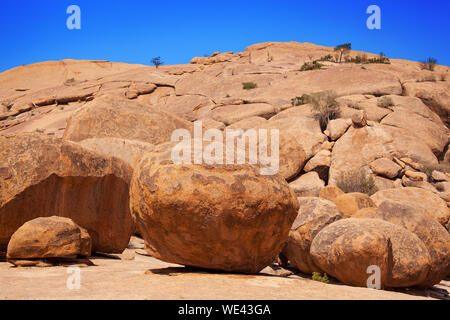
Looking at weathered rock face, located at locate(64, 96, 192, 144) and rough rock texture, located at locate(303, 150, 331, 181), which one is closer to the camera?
weathered rock face, located at locate(64, 96, 192, 144)

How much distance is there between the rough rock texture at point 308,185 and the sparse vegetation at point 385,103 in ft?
19.0

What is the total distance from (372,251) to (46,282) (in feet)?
14.6

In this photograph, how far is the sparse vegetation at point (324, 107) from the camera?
56.3ft

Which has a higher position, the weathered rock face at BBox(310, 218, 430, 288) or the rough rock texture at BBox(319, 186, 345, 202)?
the rough rock texture at BBox(319, 186, 345, 202)

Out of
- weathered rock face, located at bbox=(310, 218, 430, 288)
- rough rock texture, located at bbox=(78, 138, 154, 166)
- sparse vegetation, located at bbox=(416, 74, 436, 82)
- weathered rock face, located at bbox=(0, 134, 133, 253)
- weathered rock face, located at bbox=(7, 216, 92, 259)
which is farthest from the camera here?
sparse vegetation, located at bbox=(416, 74, 436, 82)

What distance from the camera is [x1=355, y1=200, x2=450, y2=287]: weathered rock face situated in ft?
24.9

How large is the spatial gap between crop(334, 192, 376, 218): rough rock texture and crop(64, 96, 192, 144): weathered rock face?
5.41m

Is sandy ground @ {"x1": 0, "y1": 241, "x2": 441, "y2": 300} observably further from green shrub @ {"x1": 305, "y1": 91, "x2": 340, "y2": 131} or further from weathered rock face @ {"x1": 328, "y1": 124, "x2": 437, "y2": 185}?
green shrub @ {"x1": 305, "y1": 91, "x2": 340, "y2": 131}

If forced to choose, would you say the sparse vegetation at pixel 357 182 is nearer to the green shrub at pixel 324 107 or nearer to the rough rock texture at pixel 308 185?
the rough rock texture at pixel 308 185

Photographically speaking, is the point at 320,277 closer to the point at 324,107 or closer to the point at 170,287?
the point at 170,287

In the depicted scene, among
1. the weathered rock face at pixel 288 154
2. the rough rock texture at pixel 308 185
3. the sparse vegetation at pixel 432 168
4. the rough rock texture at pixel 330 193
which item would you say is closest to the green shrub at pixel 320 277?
the rough rock texture at pixel 330 193

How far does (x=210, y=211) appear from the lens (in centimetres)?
429

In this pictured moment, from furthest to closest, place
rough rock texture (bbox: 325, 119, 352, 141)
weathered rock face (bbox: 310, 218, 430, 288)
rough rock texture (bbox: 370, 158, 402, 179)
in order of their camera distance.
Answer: rough rock texture (bbox: 325, 119, 352, 141), rough rock texture (bbox: 370, 158, 402, 179), weathered rock face (bbox: 310, 218, 430, 288)

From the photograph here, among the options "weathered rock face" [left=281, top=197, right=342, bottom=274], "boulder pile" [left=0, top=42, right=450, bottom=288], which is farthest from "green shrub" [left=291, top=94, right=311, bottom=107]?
"weathered rock face" [left=281, top=197, right=342, bottom=274]
